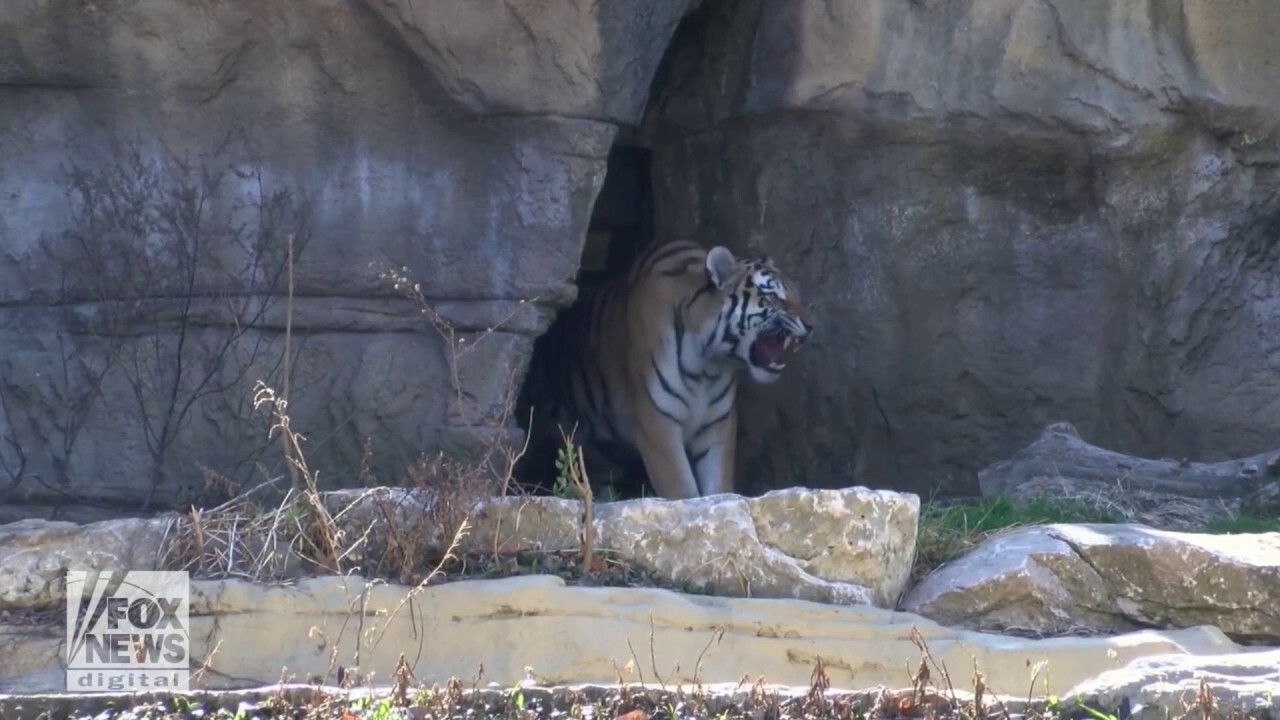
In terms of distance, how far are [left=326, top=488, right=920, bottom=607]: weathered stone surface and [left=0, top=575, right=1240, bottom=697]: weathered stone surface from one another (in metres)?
0.22

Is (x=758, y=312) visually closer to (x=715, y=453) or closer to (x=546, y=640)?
(x=715, y=453)

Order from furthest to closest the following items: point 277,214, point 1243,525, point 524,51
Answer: point 277,214
point 524,51
point 1243,525

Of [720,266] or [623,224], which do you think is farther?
[623,224]

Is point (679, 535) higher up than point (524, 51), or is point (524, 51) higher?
point (524, 51)

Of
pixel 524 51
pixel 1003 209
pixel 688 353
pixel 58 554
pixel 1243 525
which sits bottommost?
pixel 58 554

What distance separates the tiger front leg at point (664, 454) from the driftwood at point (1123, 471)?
1.44 meters

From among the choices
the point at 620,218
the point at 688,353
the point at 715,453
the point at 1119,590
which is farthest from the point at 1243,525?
the point at 620,218

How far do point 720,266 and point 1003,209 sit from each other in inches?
52.4

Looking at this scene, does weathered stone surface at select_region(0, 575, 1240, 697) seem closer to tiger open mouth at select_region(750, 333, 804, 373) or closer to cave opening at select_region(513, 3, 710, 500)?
cave opening at select_region(513, 3, 710, 500)

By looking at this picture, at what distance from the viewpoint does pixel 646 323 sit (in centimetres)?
804

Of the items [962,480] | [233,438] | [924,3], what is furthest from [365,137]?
[962,480]

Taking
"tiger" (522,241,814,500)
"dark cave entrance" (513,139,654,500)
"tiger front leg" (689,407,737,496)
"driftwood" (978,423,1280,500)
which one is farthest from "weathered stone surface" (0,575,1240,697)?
"dark cave entrance" (513,139,654,500)

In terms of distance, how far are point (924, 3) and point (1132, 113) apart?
3.34ft

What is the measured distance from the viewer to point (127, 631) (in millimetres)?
4500
